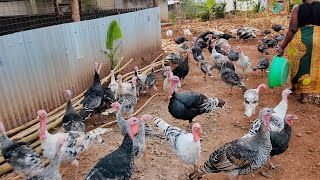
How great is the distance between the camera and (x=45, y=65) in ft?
21.3

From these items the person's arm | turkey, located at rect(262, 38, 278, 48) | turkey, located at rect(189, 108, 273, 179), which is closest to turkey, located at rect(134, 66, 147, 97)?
the person's arm

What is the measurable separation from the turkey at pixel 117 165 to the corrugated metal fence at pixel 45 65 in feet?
8.86

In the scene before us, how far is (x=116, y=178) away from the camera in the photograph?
12.3 feet

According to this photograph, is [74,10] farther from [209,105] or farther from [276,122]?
[276,122]

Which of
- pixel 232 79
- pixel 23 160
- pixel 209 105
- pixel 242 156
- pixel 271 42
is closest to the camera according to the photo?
pixel 23 160

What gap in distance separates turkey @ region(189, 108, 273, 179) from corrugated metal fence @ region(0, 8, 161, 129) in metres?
3.83

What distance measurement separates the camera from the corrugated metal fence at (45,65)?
5613 millimetres

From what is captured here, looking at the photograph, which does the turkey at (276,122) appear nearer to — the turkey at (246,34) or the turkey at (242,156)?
the turkey at (242,156)

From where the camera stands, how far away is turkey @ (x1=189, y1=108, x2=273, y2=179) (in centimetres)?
414

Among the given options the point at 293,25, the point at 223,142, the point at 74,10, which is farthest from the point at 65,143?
the point at 293,25

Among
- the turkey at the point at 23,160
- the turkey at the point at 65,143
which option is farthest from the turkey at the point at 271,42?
the turkey at the point at 23,160

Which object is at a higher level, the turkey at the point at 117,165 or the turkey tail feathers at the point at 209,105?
the turkey at the point at 117,165

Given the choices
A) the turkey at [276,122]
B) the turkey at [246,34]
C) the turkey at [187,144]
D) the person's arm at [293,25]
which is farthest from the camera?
the turkey at [246,34]

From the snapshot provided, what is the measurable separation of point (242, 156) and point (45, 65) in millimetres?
4558
